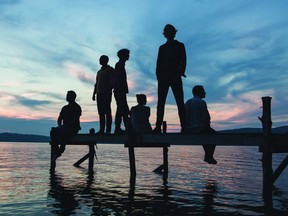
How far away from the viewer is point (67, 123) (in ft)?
48.5

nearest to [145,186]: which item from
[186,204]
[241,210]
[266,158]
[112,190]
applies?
[112,190]

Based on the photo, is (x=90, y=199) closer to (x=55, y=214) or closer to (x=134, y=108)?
(x=55, y=214)

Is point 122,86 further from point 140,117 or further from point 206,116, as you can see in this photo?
point 206,116

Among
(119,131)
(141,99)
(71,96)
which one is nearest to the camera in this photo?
(141,99)

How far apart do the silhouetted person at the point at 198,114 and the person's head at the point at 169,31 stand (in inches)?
65.1

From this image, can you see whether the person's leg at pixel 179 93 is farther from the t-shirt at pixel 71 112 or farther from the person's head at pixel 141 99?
the t-shirt at pixel 71 112

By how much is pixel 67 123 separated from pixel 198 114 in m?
7.02

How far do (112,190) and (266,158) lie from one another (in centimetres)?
618

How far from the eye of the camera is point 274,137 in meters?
8.79

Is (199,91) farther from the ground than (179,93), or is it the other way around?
(199,91)

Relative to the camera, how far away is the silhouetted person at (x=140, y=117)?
1224 centimetres

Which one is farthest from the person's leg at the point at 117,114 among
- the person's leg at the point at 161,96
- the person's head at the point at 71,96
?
the person's head at the point at 71,96

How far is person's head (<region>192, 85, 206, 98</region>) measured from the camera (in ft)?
32.8

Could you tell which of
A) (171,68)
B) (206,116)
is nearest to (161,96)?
(171,68)
